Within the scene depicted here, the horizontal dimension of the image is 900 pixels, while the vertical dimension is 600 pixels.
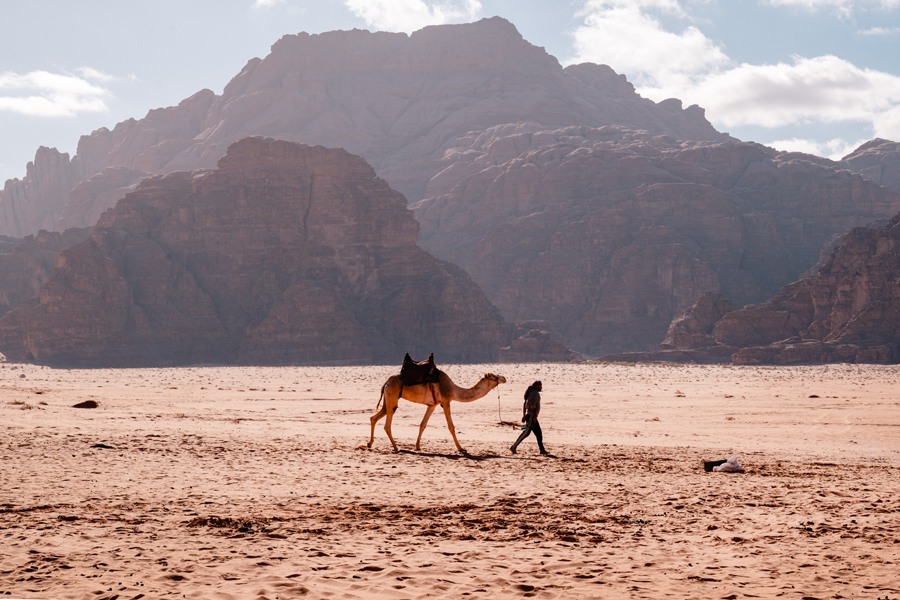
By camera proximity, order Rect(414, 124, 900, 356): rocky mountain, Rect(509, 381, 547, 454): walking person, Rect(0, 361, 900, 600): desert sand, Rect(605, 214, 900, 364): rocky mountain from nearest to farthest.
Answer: Rect(0, 361, 900, 600): desert sand → Rect(509, 381, 547, 454): walking person → Rect(605, 214, 900, 364): rocky mountain → Rect(414, 124, 900, 356): rocky mountain

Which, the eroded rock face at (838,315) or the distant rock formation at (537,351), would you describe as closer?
the eroded rock face at (838,315)

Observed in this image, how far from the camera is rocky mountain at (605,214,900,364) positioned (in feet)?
293

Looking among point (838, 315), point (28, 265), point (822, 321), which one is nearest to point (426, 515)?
point (838, 315)

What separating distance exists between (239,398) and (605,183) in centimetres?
14066

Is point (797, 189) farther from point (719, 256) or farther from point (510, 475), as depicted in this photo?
point (510, 475)

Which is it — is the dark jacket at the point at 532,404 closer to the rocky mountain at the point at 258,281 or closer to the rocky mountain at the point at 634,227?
the rocky mountain at the point at 258,281

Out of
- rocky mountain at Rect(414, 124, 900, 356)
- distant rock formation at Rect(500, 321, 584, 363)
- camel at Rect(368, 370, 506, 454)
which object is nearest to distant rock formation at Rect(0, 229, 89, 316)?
rocky mountain at Rect(414, 124, 900, 356)

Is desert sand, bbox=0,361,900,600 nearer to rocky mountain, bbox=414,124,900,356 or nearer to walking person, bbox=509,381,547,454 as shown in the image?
walking person, bbox=509,381,547,454

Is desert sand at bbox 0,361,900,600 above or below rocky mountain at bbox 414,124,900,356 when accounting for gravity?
below

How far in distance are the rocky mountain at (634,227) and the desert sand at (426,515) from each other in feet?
421

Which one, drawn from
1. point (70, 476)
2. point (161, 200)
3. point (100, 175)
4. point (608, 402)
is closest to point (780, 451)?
point (70, 476)

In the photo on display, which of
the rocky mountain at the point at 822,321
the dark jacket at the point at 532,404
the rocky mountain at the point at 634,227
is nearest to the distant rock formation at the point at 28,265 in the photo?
the rocky mountain at the point at 634,227

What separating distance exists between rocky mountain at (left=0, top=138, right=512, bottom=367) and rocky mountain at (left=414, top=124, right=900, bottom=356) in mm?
32994

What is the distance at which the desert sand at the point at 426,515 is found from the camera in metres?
8.52
